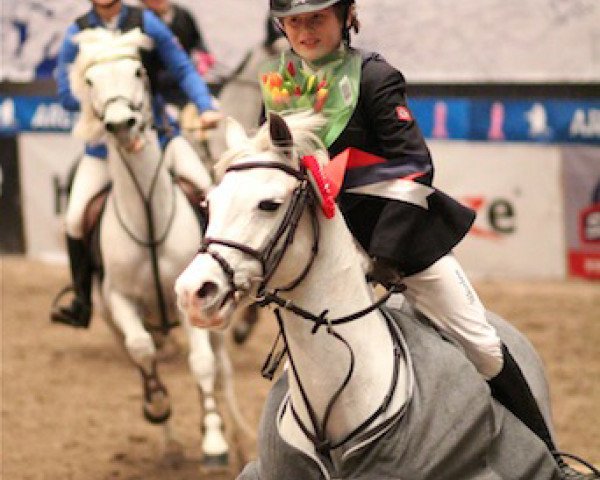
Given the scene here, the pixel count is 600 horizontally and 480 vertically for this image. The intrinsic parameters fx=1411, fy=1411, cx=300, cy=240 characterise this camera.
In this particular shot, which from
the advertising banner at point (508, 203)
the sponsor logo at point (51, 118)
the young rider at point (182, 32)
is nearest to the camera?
the young rider at point (182, 32)

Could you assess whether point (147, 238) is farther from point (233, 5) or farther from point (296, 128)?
point (233, 5)

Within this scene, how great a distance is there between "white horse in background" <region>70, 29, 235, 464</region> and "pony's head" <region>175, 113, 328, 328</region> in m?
2.82

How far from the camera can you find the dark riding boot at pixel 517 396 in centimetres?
431

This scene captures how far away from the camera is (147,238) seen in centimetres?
678

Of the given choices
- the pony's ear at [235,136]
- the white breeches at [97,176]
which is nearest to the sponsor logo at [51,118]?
the white breeches at [97,176]

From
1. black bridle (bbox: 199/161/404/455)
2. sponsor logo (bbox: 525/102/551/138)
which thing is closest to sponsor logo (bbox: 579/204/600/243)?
sponsor logo (bbox: 525/102/551/138)

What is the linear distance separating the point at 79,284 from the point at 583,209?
4.55 meters

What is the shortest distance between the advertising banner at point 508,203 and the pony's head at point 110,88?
4.60 m

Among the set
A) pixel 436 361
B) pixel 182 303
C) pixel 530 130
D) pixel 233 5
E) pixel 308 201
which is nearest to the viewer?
pixel 182 303

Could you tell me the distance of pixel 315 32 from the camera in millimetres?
4062

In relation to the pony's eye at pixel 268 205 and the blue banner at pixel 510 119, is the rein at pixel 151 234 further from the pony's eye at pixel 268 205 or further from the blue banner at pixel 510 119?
the blue banner at pixel 510 119

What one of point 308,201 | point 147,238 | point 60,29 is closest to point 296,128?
point 308,201

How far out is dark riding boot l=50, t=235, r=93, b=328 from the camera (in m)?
7.37

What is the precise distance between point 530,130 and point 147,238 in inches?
189
